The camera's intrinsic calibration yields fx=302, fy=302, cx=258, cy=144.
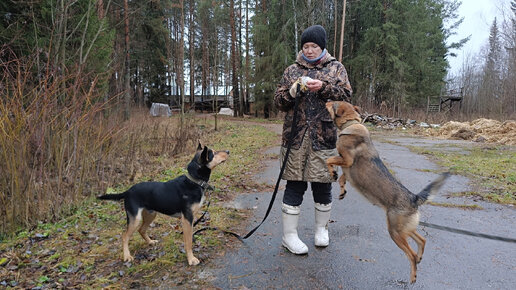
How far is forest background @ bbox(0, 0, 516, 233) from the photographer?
13.8 feet

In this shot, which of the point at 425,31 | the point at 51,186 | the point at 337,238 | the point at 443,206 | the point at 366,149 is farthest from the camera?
the point at 425,31

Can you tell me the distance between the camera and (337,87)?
3.12 m

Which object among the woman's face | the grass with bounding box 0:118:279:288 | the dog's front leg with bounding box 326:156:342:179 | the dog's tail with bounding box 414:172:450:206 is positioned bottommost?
the grass with bounding box 0:118:279:288

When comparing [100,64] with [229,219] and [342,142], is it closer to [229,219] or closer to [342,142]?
[229,219]

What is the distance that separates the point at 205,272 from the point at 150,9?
86.1 feet

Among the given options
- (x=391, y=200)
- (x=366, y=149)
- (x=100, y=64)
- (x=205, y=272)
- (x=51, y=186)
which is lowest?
(x=205, y=272)

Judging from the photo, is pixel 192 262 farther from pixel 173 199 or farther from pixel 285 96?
pixel 285 96

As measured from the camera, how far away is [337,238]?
153 inches

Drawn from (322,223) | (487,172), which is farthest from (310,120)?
(487,172)

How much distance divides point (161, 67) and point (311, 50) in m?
31.0

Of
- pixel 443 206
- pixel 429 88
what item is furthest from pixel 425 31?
pixel 443 206

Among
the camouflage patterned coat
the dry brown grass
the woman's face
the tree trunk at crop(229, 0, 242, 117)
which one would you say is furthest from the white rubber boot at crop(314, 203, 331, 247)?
the tree trunk at crop(229, 0, 242, 117)

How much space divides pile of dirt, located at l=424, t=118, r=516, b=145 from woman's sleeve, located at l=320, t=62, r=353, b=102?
1434 centimetres

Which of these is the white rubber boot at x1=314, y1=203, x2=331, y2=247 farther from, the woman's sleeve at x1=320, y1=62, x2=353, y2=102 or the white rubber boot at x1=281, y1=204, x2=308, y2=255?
the woman's sleeve at x1=320, y1=62, x2=353, y2=102
